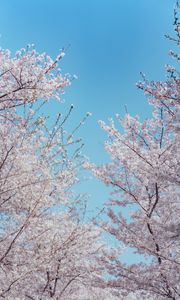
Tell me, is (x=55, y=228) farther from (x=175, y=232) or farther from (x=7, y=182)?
(x=175, y=232)

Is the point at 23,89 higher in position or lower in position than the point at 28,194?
higher

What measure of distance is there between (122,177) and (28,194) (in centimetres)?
420

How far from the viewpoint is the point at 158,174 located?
20.8 ft

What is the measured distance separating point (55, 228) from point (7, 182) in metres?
2.32

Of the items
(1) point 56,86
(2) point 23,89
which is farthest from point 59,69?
(2) point 23,89

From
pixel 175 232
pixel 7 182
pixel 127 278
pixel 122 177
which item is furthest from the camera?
pixel 122 177

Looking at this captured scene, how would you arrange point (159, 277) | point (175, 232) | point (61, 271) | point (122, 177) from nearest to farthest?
1. point (175, 232)
2. point (159, 277)
3. point (61, 271)
4. point (122, 177)

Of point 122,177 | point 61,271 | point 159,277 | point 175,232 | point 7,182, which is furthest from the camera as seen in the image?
point 122,177

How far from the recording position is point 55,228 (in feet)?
30.6

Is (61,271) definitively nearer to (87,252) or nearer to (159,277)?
(87,252)

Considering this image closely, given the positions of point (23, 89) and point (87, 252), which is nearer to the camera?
point (23, 89)

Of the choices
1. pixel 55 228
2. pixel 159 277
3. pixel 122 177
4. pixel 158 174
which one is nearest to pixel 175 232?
pixel 158 174

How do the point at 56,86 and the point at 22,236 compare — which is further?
the point at 56,86

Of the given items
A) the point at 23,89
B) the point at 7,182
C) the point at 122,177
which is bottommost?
the point at 7,182
